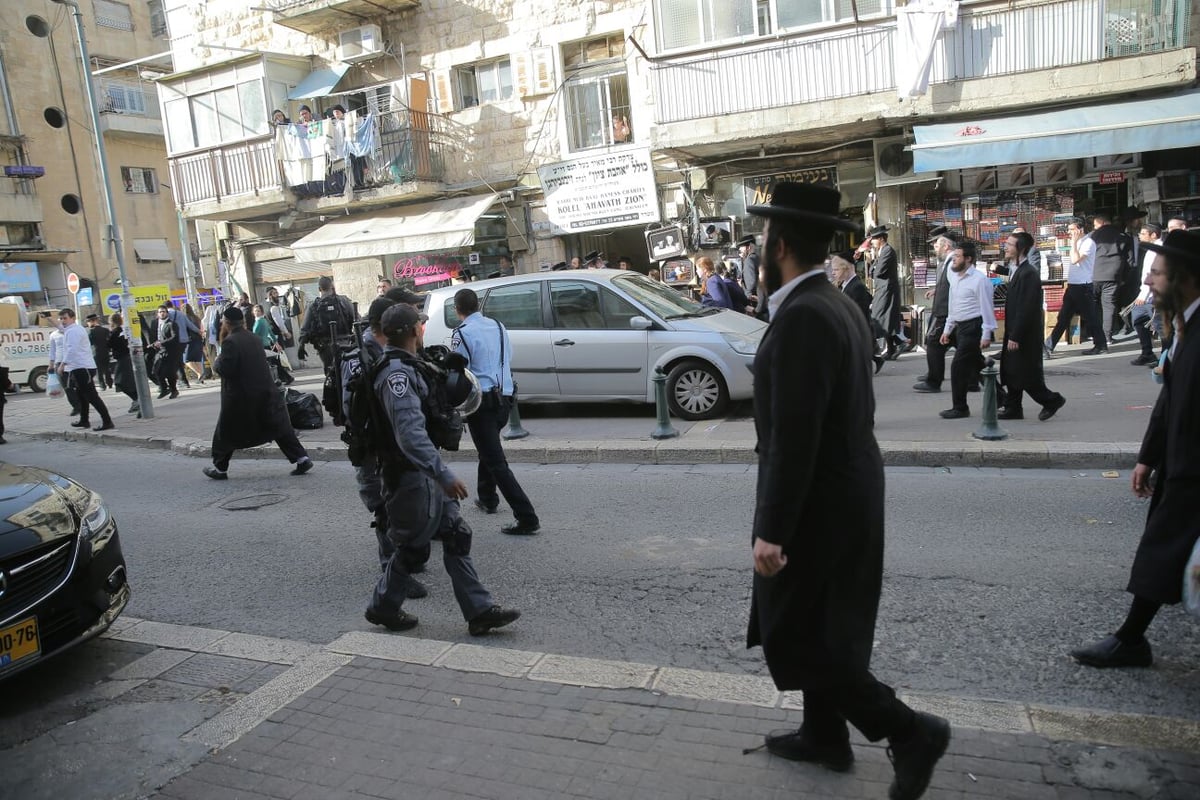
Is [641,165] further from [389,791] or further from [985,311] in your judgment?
[389,791]

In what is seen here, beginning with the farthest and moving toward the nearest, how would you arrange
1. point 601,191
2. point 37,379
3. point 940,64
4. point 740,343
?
point 37,379 < point 601,191 < point 940,64 < point 740,343

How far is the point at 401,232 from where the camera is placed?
17.7 meters

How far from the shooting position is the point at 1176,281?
331cm

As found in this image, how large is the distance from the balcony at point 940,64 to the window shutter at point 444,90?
214 inches

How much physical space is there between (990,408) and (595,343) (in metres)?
4.26

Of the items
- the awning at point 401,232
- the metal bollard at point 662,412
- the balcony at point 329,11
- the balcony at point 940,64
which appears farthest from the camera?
the balcony at point 329,11

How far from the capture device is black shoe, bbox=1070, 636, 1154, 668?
3.53 metres

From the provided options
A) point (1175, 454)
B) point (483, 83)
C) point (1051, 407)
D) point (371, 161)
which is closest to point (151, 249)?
point (371, 161)

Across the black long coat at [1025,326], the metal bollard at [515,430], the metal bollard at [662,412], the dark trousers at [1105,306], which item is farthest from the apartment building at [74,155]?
the black long coat at [1025,326]

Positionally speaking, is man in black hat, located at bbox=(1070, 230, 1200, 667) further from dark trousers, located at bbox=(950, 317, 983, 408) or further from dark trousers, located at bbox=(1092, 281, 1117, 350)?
dark trousers, located at bbox=(1092, 281, 1117, 350)

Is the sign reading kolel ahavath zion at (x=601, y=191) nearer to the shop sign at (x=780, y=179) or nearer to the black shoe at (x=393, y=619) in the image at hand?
the shop sign at (x=780, y=179)

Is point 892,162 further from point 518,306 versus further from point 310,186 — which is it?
point 310,186

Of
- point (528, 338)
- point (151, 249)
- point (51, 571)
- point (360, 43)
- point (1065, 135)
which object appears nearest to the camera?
point (51, 571)

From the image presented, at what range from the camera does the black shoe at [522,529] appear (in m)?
6.06
